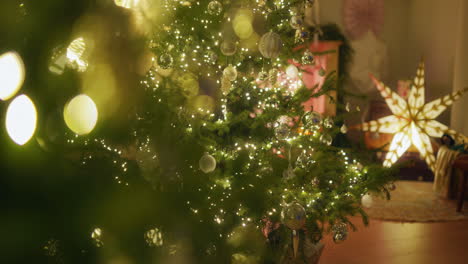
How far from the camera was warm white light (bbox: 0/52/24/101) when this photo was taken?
601mm

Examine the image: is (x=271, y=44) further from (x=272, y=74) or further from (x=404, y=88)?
(x=404, y=88)

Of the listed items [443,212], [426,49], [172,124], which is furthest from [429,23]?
[172,124]

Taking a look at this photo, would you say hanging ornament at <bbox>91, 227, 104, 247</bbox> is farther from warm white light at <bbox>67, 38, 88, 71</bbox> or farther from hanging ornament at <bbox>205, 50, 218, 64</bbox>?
hanging ornament at <bbox>205, 50, 218, 64</bbox>

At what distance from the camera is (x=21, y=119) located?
0.61 m

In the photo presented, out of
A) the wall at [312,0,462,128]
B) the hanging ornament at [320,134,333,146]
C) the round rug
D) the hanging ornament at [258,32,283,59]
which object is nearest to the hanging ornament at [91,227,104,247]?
the hanging ornament at [258,32,283,59]

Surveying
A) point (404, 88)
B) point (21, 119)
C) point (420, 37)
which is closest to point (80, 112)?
point (21, 119)

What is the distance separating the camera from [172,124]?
0.89 meters

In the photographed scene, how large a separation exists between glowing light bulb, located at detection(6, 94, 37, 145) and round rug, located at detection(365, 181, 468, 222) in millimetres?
3064

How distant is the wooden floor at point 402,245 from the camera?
2.54 metres

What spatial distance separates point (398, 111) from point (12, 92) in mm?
3855

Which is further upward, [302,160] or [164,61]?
[164,61]

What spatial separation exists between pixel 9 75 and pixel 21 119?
0.06 metres

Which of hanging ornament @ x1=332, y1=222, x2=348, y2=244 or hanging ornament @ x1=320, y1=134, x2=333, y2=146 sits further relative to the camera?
hanging ornament @ x1=320, y1=134, x2=333, y2=146

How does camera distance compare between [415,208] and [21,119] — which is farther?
[415,208]
